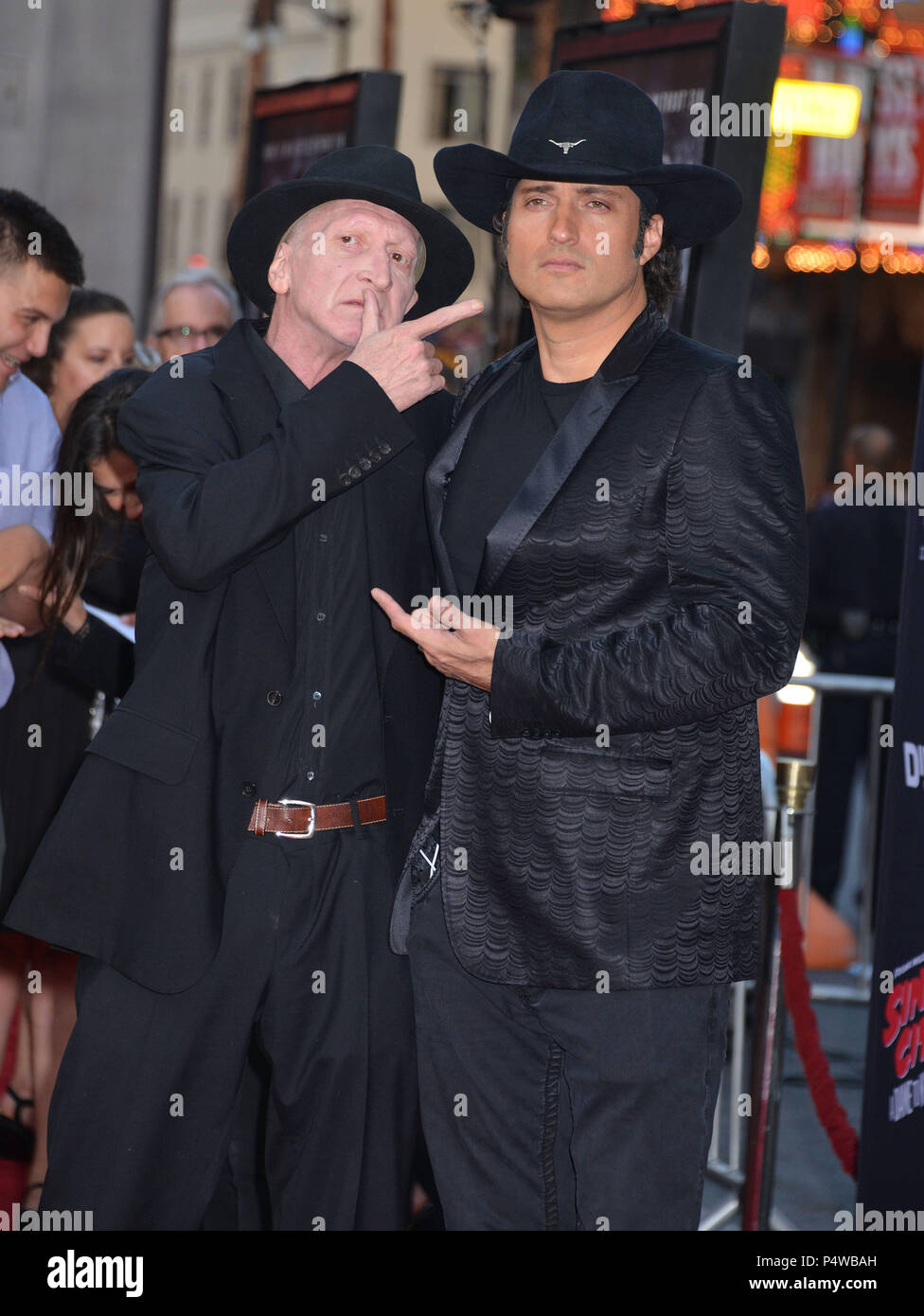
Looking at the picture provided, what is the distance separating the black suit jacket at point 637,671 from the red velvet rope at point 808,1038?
1.52 meters

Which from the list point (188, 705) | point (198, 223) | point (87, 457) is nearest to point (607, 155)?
point (188, 705)

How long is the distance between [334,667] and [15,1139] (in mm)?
2475

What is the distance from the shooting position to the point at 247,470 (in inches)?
108

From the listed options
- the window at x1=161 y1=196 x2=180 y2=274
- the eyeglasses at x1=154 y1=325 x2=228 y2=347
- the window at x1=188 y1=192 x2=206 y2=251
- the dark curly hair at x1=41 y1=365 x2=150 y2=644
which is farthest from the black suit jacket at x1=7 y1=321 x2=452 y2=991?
the window at x1=161 y1=196 x2=180 y2=274

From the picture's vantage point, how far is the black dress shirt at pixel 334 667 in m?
2.88

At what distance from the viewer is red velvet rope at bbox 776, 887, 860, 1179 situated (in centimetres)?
416

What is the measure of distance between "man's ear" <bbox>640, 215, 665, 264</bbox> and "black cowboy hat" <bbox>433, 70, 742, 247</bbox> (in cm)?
2

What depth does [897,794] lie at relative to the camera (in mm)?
3297

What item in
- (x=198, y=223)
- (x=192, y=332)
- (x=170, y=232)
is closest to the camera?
(x=192, y=332)

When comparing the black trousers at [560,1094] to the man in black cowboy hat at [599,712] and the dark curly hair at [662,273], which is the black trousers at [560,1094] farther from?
the dark curly hair at [662,273]

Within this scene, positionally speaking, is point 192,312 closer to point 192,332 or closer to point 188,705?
point 192,332

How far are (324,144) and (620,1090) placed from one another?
192 inches

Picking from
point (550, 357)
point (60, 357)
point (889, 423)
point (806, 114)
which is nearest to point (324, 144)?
point (60, 357)

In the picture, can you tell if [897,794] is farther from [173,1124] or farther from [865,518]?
[865,518]
